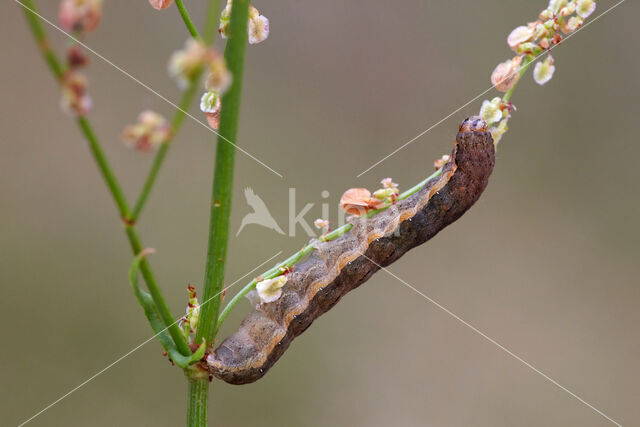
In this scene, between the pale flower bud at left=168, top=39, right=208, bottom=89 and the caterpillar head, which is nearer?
the pale flower bud at left=168, top=39, right=208, bottom=89

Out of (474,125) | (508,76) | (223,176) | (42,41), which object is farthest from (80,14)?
(474,125)

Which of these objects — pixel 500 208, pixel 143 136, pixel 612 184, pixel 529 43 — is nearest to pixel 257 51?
pixel 500 208

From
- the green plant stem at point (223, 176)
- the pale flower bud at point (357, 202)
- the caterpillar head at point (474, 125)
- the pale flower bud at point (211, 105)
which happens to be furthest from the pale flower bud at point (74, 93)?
the caterpillar head at point (474, 125)

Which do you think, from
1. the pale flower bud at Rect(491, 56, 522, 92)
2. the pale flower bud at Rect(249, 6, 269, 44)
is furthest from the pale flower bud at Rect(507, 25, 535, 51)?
the pale flower bud at Rect(249, 6, 269, 44)

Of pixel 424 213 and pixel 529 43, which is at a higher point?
pixel 529 43

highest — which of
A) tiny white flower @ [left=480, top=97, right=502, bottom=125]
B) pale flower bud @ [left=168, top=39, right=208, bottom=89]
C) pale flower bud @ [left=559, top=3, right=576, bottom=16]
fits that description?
pale flower bud @ [left=168, top=39, right=208, bottom=89]

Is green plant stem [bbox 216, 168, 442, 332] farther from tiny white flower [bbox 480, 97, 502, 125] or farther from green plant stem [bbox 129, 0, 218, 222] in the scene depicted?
green plant stem [bbox 129, 0, 218, 222]

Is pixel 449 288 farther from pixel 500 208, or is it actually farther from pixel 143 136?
pixel 143 136
